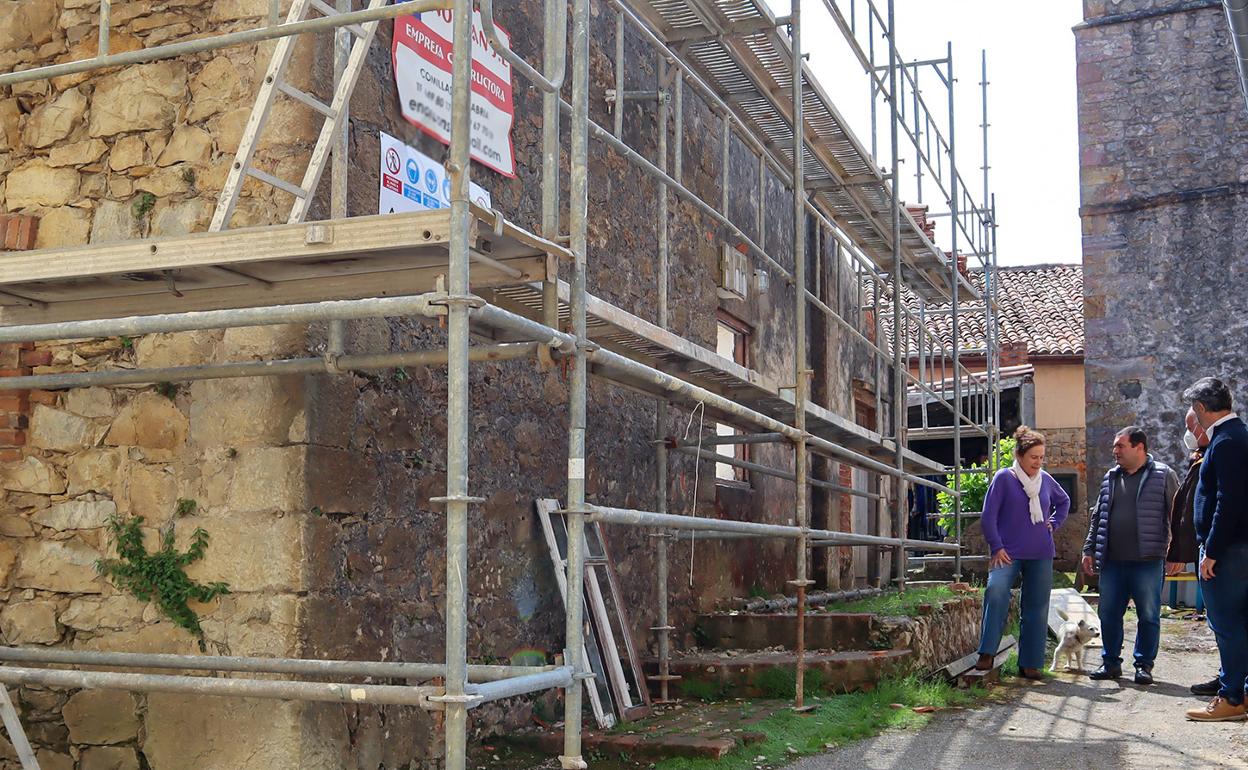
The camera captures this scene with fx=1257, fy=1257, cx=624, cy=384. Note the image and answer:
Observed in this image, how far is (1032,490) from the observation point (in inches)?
330

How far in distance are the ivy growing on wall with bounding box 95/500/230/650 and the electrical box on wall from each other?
16.7ft

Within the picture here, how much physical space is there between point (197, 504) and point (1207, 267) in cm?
1739

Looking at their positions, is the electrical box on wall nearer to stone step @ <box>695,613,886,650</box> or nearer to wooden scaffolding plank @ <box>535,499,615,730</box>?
stone step @ <box>695,613,886,650</box>

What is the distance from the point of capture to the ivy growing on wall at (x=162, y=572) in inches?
189

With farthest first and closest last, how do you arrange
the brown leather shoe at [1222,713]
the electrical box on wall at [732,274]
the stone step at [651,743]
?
the electrical box on wall at [732,274] → the brown leather shoe at [1222,713] → the stone step at [651,743]

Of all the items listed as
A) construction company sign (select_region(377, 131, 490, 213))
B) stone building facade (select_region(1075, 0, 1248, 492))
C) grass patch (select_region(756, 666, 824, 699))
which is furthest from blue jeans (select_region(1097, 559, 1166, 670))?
stone building facade (select_region(1075, 0, 1248, 492))

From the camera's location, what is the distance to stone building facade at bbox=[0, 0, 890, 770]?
4.74 meters

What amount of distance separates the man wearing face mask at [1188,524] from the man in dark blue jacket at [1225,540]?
0.58 meters

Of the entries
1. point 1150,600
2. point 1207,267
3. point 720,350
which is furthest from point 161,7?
A: point 1207,267

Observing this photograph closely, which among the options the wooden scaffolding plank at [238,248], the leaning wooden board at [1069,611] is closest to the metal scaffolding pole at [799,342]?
the wooden scaffolding plank at [238,248]

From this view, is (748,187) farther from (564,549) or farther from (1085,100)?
(1085,100)

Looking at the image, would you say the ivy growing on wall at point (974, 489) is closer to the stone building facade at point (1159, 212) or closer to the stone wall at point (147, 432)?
the stone building facade at point (1159, 212)

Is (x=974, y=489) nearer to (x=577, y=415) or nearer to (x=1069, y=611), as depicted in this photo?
(x=1069, y=611)

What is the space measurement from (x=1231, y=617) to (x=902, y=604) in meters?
2.37
